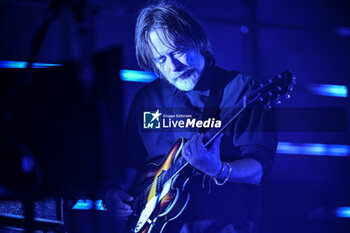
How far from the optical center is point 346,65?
1.66 m

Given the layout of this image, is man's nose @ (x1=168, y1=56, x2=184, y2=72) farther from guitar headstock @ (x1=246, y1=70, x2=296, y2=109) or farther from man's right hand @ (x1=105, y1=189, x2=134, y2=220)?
man's right hand @ (x1=105, y1=189, x2=134, y2=220)

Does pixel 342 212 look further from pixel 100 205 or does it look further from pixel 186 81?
pixel 100 205

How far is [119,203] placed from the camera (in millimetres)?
1403

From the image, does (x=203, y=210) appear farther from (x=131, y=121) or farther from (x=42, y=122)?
A: (x=42, y=122)

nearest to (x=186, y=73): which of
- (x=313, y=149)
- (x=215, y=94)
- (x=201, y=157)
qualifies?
(x=215, y=94)

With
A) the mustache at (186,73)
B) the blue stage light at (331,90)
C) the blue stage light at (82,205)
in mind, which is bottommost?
the blue stage light at (82,205)

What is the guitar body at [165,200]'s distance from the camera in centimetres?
125

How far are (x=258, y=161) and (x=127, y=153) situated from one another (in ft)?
2.01

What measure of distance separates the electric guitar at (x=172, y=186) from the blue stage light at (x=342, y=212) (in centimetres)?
76

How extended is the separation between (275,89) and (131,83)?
68 cm

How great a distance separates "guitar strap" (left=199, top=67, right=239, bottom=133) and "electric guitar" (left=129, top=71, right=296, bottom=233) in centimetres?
7

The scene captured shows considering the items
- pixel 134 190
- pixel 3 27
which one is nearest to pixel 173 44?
pixel 134 190

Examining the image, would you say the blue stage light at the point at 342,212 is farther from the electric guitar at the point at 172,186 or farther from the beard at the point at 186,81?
the beard at the point at 186,81

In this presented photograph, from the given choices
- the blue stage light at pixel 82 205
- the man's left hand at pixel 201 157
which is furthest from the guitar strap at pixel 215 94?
the blue stage light at pixel 82 205
